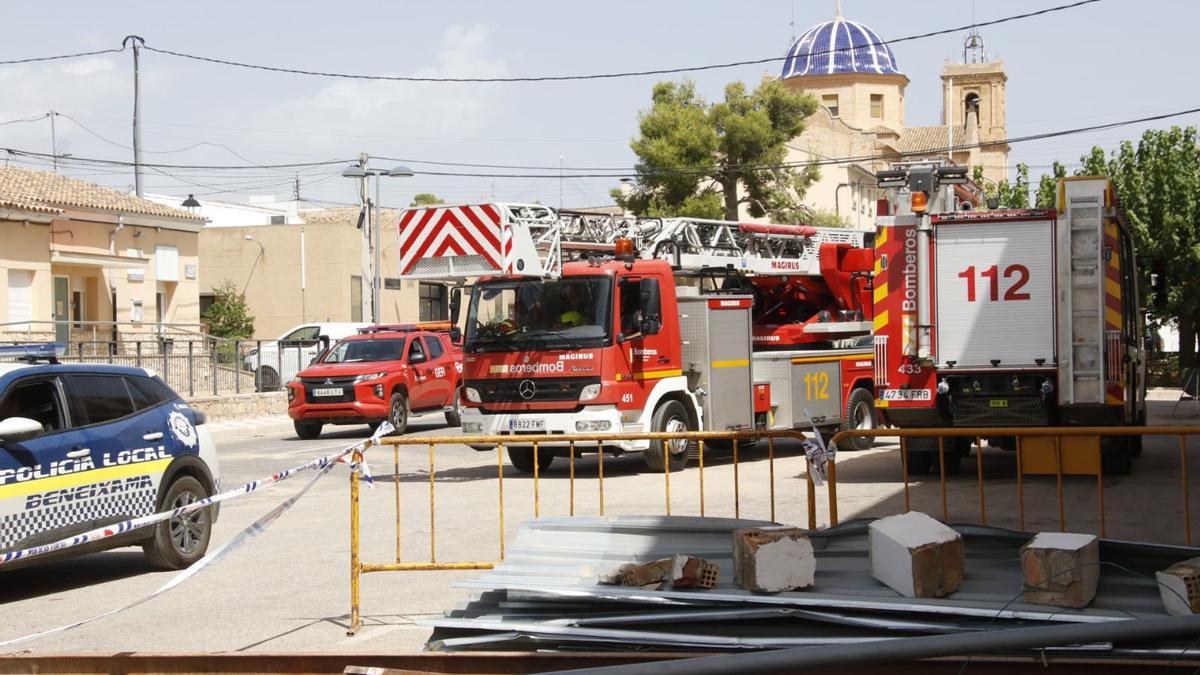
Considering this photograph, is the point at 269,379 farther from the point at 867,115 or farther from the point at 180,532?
the point at 867,115

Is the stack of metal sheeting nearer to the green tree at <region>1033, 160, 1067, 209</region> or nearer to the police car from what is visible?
the police car

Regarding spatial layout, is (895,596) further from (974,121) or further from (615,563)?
(974,121)

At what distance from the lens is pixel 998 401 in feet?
47.9

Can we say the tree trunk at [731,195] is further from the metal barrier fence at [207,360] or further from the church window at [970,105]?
the church window at [970,105]

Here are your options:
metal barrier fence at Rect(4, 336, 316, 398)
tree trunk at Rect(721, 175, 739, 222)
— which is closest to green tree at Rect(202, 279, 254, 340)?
metal barrier fence at Rect(4, 336, 316, 398)

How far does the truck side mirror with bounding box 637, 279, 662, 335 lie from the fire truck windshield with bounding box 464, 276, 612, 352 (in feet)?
1.58

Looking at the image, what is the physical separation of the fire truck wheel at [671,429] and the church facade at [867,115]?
50.7 metres

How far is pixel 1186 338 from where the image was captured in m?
43.1

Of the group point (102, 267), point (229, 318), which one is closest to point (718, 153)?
point (229, 318)

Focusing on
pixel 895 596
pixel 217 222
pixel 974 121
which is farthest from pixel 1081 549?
pixel 974 121

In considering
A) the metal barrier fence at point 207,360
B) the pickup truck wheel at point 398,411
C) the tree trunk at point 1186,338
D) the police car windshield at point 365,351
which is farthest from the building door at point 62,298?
the tree trunk at point 1186,338

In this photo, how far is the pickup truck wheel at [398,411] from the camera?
2412 cm

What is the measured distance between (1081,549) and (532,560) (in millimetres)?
3032

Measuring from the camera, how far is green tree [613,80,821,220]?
2053 inches
